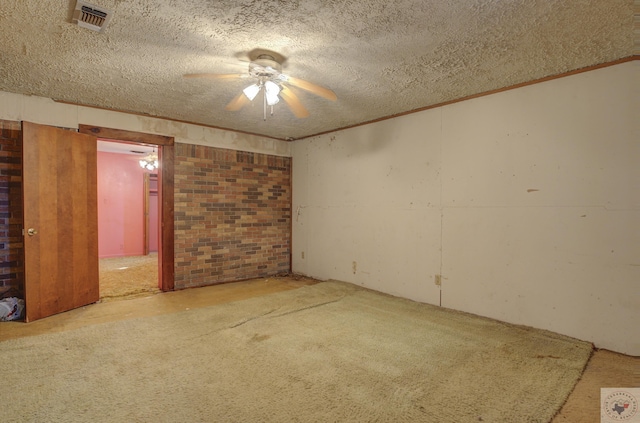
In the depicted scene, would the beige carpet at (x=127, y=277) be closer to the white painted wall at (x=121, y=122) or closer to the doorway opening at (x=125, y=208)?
the doorway opening at (x=125, y=208)

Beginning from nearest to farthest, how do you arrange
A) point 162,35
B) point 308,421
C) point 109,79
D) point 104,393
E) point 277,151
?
point 308,421, point 104,393, point 162,35, point 109,79, point 277,151

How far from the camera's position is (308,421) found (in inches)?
67.6

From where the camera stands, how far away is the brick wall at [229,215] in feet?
15.0

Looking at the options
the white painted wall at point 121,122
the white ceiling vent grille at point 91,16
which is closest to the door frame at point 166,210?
the white painted wall at point 121,122

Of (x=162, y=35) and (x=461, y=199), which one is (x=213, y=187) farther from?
(x=461, y=199)

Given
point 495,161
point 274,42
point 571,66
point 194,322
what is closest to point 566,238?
point 495,161

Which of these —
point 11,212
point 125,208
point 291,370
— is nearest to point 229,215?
point 11,212

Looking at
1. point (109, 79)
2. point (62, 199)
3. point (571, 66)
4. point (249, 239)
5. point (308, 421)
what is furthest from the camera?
point (249, 239)

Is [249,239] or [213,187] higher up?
[213,187]

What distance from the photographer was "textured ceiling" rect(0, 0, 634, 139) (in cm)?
196

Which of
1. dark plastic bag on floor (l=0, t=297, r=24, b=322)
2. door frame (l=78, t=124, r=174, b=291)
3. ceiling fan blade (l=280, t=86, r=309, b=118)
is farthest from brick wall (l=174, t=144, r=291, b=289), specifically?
ceiling fan blade (l=280, t=86, r=309, b=118)

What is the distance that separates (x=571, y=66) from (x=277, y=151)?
4.09 metres

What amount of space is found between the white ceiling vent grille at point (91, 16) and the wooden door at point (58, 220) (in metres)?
1.72

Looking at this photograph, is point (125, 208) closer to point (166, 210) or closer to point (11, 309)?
point (166, 210)
